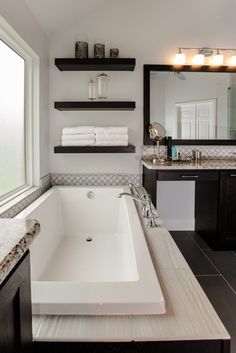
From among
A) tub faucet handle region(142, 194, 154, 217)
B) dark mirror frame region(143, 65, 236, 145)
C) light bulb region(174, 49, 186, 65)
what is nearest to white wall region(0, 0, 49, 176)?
dark mirror frame region(143, 65, 236, 145)

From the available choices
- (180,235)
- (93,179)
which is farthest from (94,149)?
(180,235)

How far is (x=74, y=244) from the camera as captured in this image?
3.14 metres

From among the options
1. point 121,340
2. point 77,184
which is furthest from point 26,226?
point 77,184

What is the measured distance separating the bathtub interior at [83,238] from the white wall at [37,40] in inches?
19.9

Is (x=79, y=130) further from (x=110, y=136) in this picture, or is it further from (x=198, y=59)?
(x=198, y=59)

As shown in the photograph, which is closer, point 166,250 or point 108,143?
point 166,250

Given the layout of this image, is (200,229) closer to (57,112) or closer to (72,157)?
→ (72,157)

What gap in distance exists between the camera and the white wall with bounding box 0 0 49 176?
2.33 metres

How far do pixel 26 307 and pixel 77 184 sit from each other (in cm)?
307

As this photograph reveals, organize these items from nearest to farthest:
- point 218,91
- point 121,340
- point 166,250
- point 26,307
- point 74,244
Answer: point 26,307 → point 121,340 → point 166,250 → point 74,244 → point 218,91

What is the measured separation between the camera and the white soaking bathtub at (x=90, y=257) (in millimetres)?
1242

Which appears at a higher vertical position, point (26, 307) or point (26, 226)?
point (26, 226)

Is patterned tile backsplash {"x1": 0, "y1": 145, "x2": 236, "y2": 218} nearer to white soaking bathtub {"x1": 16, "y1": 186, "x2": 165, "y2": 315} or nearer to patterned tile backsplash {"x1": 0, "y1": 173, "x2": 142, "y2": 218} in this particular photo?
patterned tile backsplash {"x1": 0, "y1": 173, "x2": 142, "y2": 218}

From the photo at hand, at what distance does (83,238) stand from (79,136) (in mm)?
1075
